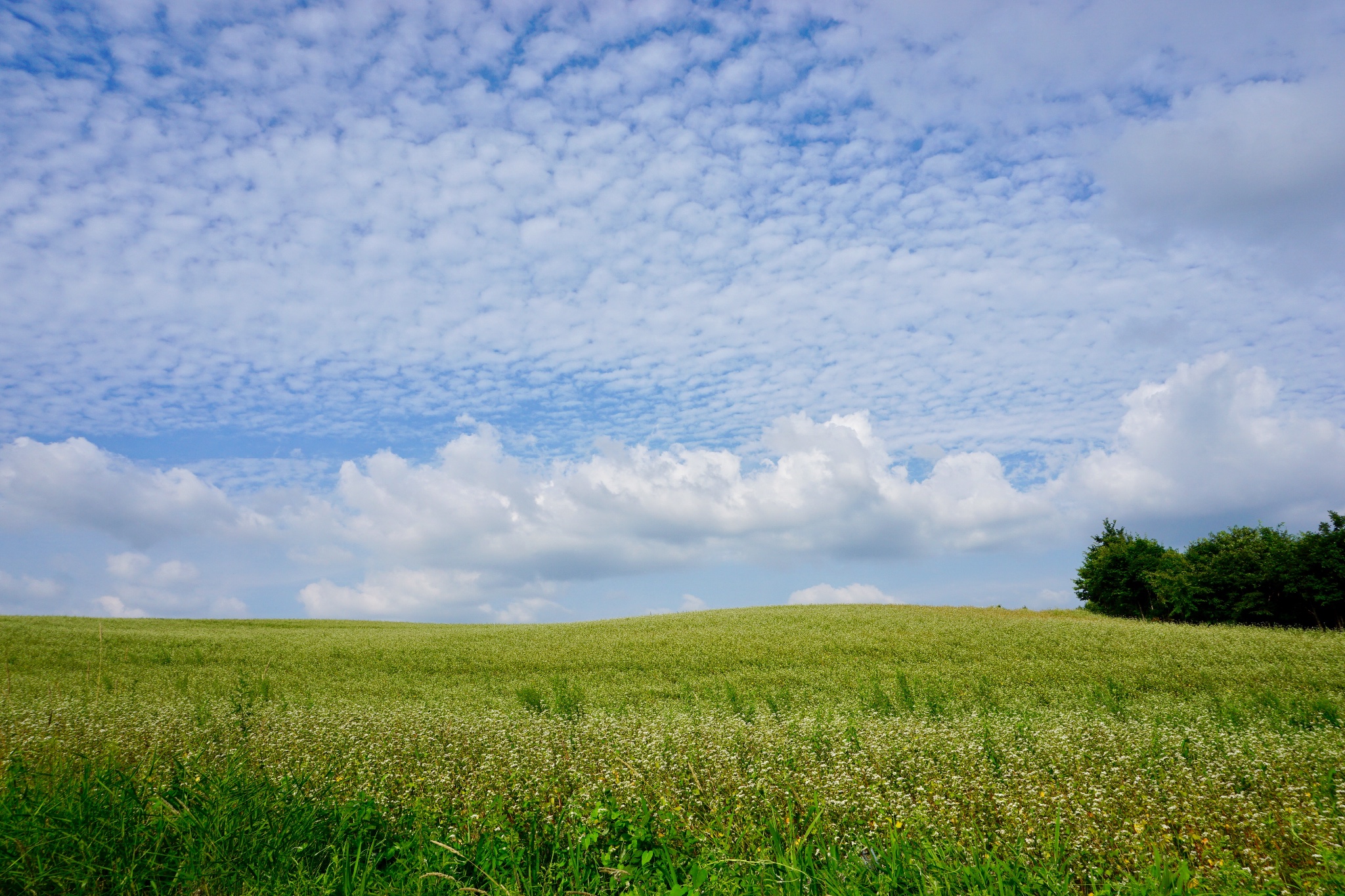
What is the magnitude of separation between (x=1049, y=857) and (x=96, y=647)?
25.9 metres

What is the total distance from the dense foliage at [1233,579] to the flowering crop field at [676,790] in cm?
2868

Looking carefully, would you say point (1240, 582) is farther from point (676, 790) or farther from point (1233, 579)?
point (676, 790)

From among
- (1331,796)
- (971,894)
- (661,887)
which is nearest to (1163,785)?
(1331,796)

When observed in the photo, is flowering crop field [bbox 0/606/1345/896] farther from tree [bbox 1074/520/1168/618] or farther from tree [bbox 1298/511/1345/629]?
tree [bbox 1074/520/1168/618]

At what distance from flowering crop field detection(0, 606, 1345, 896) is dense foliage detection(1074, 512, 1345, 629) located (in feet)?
94.1

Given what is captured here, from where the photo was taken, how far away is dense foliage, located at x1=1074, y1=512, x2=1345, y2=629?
114ft

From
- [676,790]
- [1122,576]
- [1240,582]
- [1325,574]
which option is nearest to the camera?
[676,790]

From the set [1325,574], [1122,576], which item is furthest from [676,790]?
[1122,576]

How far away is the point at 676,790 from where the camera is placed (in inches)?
226

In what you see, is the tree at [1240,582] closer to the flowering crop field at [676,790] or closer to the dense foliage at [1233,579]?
the dense foliage at [1233,579]

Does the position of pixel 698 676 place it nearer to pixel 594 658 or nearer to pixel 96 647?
pixel 594 658

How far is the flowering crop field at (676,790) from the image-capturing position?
3867 millimetres

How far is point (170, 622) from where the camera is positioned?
120ft

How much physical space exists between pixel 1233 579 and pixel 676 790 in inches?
1859
